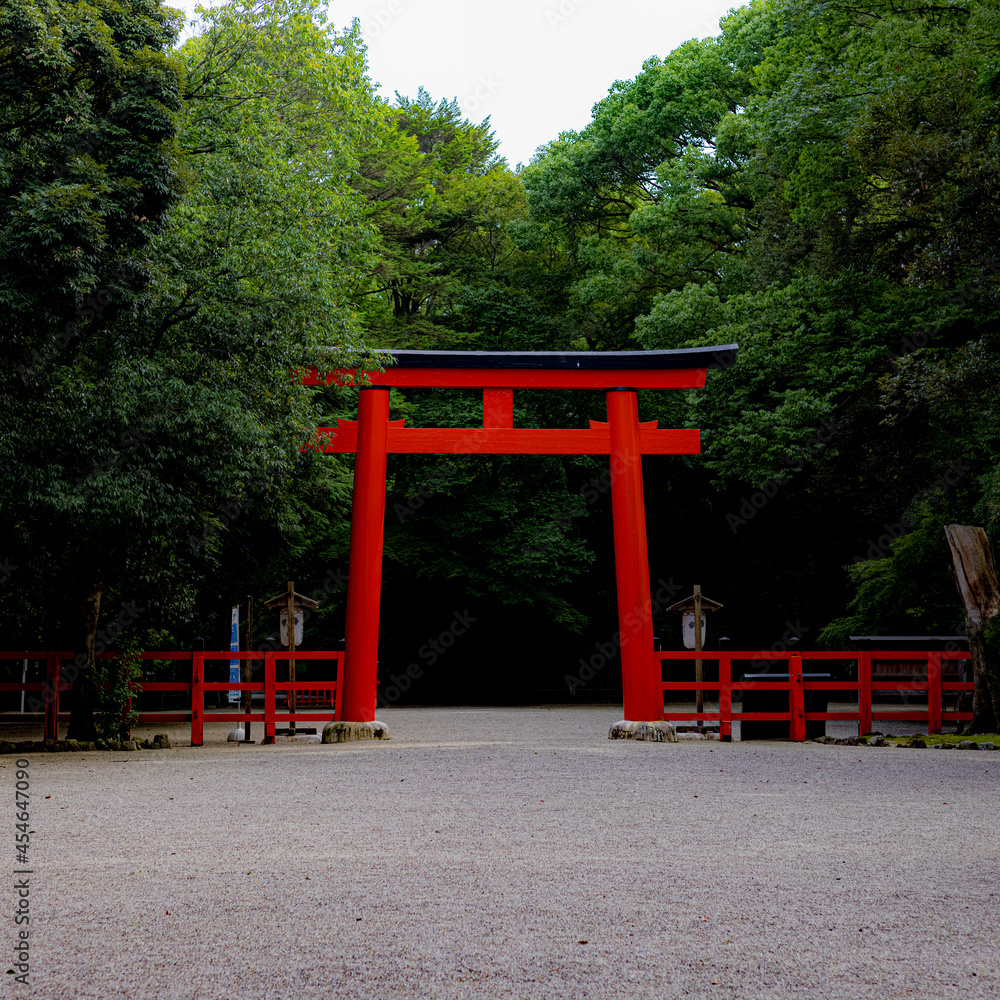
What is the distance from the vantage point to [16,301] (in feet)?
29.6

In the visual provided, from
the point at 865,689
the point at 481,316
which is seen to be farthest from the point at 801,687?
the point at 481,316

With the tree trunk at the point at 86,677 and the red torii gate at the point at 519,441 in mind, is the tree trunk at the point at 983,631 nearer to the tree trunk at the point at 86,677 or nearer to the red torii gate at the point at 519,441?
the red torii gate at the point at 519,441

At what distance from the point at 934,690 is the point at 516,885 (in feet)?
30.8

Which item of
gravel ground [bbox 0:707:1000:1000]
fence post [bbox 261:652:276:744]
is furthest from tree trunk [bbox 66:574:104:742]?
gravel ground [bbox 0:707:1000:1000]

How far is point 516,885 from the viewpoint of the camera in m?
4.51

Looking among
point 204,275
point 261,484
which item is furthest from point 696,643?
point 204,275

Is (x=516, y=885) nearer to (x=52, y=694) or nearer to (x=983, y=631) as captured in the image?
(x=52, y=694)

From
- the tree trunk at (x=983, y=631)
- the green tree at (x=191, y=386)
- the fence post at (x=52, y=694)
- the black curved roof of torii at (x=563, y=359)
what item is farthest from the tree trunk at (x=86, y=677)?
the tree trunk at (x=983, y=631)

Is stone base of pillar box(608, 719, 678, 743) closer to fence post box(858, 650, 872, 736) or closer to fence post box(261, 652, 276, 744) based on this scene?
fence post box(858, 650, 872, 736)

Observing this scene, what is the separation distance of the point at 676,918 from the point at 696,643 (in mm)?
12233

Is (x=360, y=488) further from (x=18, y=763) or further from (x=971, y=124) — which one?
(x=971, y=124)

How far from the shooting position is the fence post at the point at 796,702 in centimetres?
1215

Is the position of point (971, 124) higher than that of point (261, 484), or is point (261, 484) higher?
point (971, 124)

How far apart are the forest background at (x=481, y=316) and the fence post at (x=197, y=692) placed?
1483 mm
